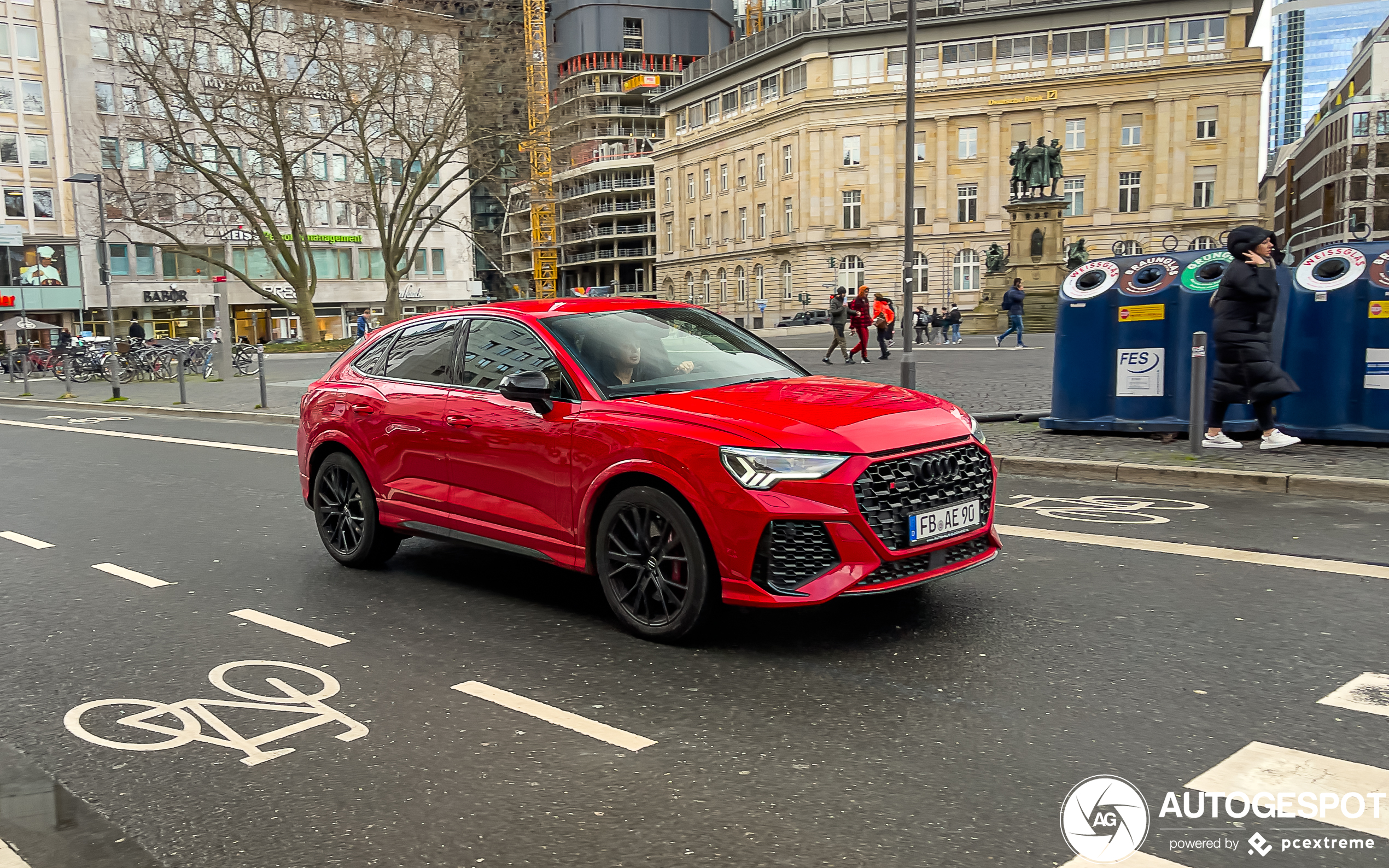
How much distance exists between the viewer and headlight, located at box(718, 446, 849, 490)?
4.53 metres

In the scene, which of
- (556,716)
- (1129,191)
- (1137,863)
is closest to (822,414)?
(556,716)

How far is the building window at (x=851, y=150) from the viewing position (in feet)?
260

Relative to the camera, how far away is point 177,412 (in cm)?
2061

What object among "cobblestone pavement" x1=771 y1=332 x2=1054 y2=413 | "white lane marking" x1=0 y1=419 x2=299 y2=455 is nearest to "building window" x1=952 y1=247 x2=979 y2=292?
"cobblestone pavement" x1=771 y1=332 x2=1054 y2=413

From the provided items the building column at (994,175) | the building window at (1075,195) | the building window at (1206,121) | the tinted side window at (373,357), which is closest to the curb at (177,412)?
the tinted side window at (373,357)

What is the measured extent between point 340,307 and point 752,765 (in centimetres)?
7928

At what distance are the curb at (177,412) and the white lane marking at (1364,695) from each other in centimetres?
1574

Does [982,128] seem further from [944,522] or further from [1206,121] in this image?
[944,522]

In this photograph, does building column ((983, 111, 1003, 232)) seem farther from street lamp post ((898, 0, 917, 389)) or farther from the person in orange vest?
street lamp post ((898, 0, 917, 389))

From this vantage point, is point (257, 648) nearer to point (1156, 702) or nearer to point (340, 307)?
point (1156, 702)

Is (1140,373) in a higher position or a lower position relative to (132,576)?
higher

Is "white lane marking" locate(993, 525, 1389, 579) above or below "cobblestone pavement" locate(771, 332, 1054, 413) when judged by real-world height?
below

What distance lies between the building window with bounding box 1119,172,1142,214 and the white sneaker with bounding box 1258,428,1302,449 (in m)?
73.0

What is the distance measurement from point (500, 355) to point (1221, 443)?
687 cm
